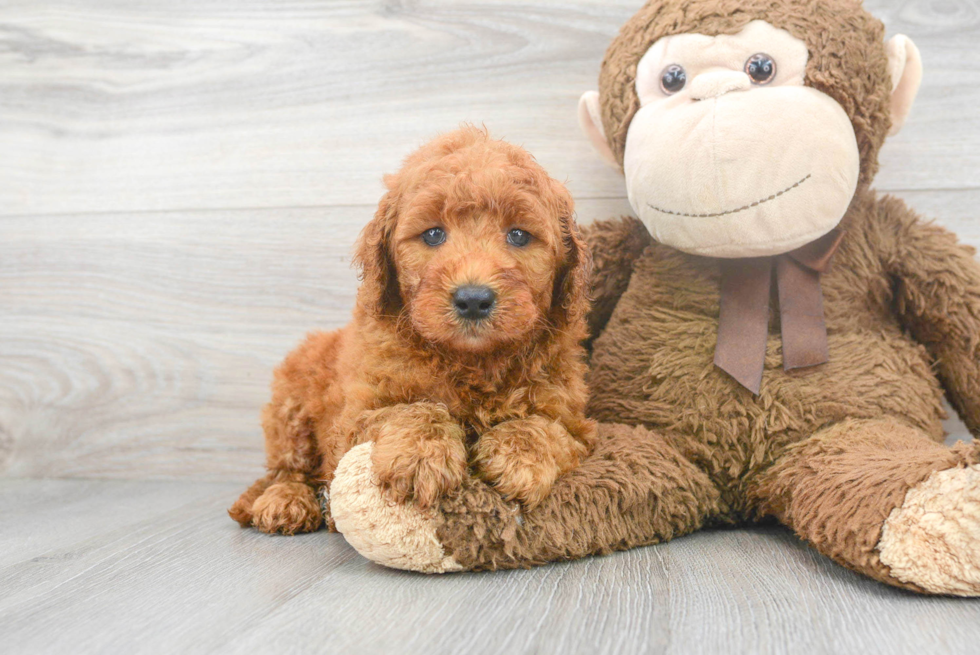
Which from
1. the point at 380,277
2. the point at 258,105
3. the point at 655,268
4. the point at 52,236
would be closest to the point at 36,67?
the point at 52,236

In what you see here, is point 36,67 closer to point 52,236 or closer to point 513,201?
point 52,236

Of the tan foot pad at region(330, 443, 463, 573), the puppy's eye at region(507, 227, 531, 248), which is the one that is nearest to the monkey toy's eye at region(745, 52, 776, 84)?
the puppy's eye at region(507, 227, 531, 248)

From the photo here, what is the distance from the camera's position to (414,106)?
2.13m

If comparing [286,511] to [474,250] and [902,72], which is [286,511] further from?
[902,72]

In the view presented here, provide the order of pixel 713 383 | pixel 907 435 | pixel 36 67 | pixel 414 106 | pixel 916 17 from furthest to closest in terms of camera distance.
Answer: pixel 36 67
pixel 414 106
pixel 916 17
pixel 713 383
pixel 907 435

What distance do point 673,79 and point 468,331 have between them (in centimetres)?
71

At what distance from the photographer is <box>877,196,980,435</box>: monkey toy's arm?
1.57 m

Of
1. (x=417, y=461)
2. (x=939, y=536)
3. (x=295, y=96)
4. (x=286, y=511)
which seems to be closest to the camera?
(x=939, y=536)

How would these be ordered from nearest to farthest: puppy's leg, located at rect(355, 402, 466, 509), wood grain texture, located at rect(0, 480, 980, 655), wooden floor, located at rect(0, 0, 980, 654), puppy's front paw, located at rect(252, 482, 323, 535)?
wood grain texture, located at rect(0, 480, 980, 655) < puppy's leg, located at rect(355, 402, 466, 509) < puppy's front paw, located at rect(252, 482, 323, 535) < wooden floor, located at rect(0, 0, 980, 654)

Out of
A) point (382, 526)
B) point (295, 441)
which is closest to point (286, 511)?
point (295, 441)

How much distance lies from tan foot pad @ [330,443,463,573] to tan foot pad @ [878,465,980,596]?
27.5 inches

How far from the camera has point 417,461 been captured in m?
1.23

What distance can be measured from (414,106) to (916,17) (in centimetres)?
134

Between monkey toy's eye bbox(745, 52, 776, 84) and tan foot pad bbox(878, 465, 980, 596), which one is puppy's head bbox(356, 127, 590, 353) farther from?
tan foot pad bbox(878, 465, 980, 596)
